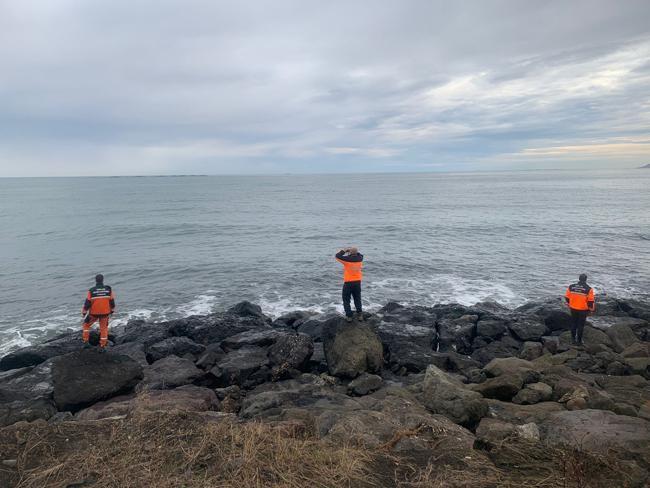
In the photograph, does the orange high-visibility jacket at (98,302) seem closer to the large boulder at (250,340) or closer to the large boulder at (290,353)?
the large boulder at (250,340)

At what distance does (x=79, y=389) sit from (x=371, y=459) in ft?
22.7

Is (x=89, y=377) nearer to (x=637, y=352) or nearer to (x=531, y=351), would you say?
(x=531, y=351)

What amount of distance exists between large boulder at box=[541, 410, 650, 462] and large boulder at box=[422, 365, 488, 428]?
1114 mm

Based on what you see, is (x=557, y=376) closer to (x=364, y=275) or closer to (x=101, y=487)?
(x=101, y=487)

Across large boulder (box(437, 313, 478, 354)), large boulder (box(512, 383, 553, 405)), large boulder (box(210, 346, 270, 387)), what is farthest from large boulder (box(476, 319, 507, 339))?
large boulder (box(210, 346, 270, 387))

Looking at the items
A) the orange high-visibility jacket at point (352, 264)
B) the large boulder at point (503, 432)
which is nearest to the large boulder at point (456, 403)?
the large boulder at point (503, 432)

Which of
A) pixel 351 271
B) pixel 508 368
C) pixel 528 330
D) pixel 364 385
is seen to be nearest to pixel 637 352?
pixel 528 330

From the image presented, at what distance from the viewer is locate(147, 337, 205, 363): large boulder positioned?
13.1 meters

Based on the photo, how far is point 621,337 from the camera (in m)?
14.2

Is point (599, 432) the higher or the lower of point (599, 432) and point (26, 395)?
the higher

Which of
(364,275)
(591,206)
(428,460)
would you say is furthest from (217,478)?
(591,206)

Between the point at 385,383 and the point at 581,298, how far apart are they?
8105mm

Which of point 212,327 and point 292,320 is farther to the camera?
point 292,320

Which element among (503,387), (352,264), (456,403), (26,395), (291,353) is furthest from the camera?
(352,264)
